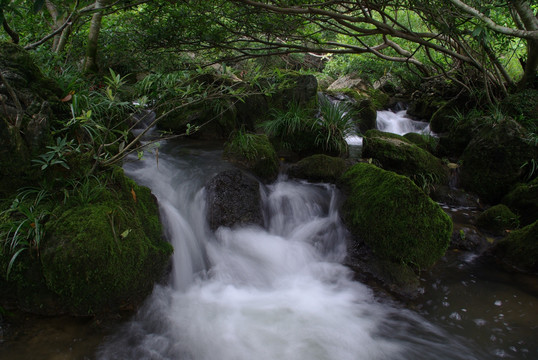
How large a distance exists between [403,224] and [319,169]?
1.98 meters

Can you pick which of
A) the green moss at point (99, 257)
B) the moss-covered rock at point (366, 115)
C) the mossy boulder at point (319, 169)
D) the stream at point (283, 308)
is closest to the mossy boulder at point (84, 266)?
the green moss at point (99, 257)

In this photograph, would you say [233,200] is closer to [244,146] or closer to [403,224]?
[244,146]

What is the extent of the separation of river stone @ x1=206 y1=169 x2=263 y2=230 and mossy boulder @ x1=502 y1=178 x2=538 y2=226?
411 cm

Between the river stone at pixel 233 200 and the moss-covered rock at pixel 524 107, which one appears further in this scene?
the moss-covered rock at pixel 524 107

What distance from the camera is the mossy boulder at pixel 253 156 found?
533 cm

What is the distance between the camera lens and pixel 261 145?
18.0 ft

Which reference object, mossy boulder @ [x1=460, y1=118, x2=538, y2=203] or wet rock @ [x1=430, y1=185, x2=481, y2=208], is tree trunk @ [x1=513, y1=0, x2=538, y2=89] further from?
wet rock @ [x1=430, y1=185, x2=481, y2=208]

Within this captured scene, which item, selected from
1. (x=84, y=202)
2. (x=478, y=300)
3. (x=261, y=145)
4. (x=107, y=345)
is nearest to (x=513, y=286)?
(x=478, y=300)

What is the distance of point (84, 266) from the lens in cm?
251

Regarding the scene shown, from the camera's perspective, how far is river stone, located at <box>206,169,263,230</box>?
4.30 metres

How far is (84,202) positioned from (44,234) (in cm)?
40

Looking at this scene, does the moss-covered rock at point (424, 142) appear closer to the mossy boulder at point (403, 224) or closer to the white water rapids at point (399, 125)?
the white water rapids at point (399, 125)

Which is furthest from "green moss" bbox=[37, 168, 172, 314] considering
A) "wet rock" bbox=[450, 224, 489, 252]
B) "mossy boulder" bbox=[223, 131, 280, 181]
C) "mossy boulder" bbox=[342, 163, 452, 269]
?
"wet rock" bbox=[450, 224, 489, 252]

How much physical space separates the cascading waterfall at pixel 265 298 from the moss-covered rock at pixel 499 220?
7.57 ft
